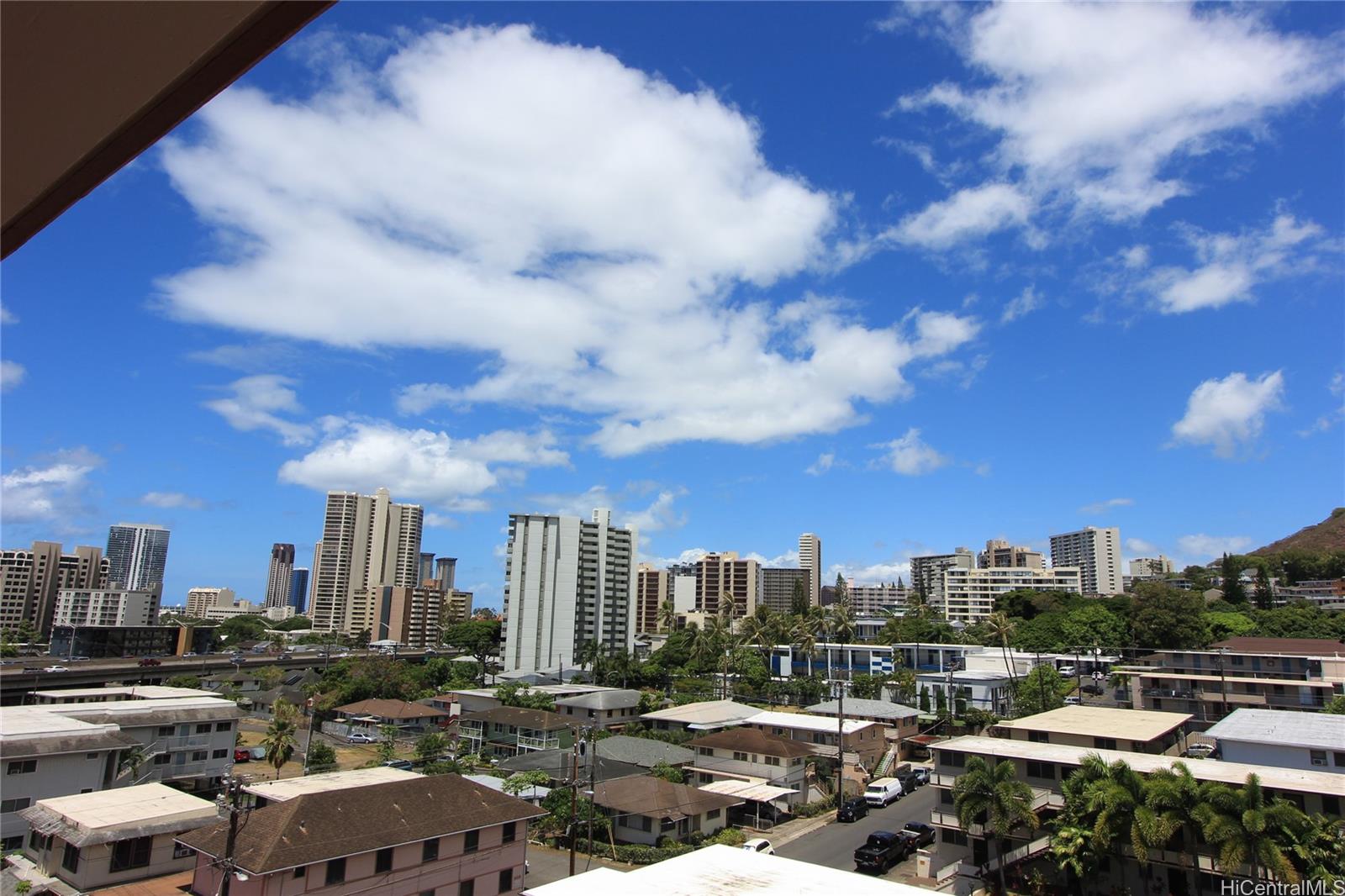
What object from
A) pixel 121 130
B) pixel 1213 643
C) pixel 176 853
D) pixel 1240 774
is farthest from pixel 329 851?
pixel 1213 643

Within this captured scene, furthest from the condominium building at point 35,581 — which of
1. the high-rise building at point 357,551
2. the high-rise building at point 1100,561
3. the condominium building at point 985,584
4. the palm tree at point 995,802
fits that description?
the high-rise building at point 1100,561

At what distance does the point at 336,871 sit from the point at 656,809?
38.7 feet

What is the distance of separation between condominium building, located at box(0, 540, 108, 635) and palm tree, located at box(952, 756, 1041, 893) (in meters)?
136

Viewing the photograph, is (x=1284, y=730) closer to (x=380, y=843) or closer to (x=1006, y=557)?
(x=380, y=843)

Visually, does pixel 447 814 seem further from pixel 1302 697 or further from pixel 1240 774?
pixel 1302 697

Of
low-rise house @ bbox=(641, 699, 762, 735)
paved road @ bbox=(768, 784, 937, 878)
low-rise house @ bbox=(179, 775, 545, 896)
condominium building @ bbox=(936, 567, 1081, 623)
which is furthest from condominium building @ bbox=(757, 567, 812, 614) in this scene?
low-rise house @ bbox=(179, 775, 545, 896)

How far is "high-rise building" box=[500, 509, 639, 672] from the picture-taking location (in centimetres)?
8900

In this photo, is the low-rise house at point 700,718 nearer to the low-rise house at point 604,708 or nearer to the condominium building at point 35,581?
the low-rise house at point 604,708

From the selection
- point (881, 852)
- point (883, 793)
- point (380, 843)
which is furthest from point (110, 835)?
point (883, 793)

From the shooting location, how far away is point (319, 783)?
26.9 meters

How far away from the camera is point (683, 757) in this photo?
123 feet

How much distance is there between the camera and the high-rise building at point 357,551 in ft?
553

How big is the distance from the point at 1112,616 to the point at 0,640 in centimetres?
11872

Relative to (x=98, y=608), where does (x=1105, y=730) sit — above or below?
below
